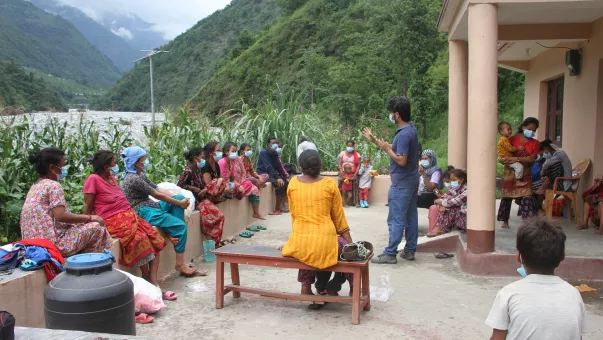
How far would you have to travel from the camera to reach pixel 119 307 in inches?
130

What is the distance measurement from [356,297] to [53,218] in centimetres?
249

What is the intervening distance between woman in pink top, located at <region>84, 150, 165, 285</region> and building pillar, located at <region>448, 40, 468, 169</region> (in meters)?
4.88

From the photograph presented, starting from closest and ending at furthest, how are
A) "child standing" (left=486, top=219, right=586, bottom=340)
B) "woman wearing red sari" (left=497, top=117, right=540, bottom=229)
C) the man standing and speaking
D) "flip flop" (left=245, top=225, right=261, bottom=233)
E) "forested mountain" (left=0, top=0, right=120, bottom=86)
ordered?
"child standing" (left=486, top=219, right=586, bottom=340), the man standing and speaking, "woman wearing red sari" (left=497, top=117, right=540, bottom=229), "flip flop" (left=245, top=225, right=261, bottom=233), "forested mountain" (left=0, top=0, right=120, bottom=86)

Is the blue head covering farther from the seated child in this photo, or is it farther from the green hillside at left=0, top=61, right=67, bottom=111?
the green hillside at left=0, top=61, right=67, bottom=111

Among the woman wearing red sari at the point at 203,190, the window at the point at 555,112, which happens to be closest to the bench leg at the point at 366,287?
the woman wearing red sari at the point at 203,190

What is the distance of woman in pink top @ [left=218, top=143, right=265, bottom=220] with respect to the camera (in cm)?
805

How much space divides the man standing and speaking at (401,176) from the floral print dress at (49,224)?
3.17m

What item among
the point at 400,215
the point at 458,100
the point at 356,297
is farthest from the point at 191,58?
the point at 356,297

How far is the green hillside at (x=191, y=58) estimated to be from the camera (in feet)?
218

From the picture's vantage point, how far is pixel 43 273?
3803 millimetres

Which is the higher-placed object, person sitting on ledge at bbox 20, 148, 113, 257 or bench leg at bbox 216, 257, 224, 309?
person sitting on ledge at bbox 20, 148, 113, 257

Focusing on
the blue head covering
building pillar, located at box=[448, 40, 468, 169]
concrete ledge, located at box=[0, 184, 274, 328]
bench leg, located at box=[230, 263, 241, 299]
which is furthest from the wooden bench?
building pillar, located at box=[448, 40, 468, 169]

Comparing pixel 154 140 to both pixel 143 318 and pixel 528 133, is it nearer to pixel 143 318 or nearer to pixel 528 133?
pixel 143 318

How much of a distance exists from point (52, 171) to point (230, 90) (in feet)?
140
